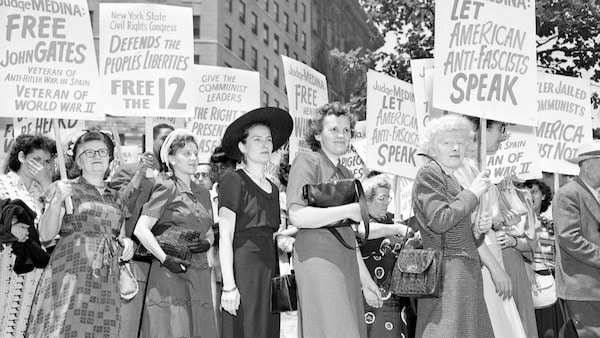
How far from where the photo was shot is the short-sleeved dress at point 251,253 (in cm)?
528

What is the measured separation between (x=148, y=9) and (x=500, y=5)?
166 inches

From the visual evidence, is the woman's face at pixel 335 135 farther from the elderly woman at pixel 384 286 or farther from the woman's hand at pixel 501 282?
the elderly woman at pixel 384 286

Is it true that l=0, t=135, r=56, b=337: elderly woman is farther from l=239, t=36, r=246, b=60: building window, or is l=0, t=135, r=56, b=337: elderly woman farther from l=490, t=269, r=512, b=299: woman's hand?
l=239, t=36, r=246, b=60: building window

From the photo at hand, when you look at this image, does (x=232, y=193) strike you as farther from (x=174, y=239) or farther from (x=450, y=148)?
(x=450, y=148)

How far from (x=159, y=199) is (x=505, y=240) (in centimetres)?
290

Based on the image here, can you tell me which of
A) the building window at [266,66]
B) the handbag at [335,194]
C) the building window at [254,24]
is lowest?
the handbag at [335,194]

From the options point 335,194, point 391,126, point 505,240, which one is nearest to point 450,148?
point 335,194

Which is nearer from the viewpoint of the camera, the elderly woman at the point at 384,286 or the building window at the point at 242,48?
the elderly woman at the point at 384,286

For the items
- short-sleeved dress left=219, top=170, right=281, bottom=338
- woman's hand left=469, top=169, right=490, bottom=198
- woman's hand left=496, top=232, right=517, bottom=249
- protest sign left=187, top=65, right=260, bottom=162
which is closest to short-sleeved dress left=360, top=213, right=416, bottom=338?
woman's hand left=496, top=232, right=517, bottom=249

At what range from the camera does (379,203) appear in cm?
758

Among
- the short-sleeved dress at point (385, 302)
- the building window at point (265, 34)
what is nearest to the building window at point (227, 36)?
the building window at point (265, 34)

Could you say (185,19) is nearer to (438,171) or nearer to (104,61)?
(104,61)

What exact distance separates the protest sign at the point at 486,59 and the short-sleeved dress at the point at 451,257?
68.0 inches

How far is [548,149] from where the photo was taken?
10.6 metres
